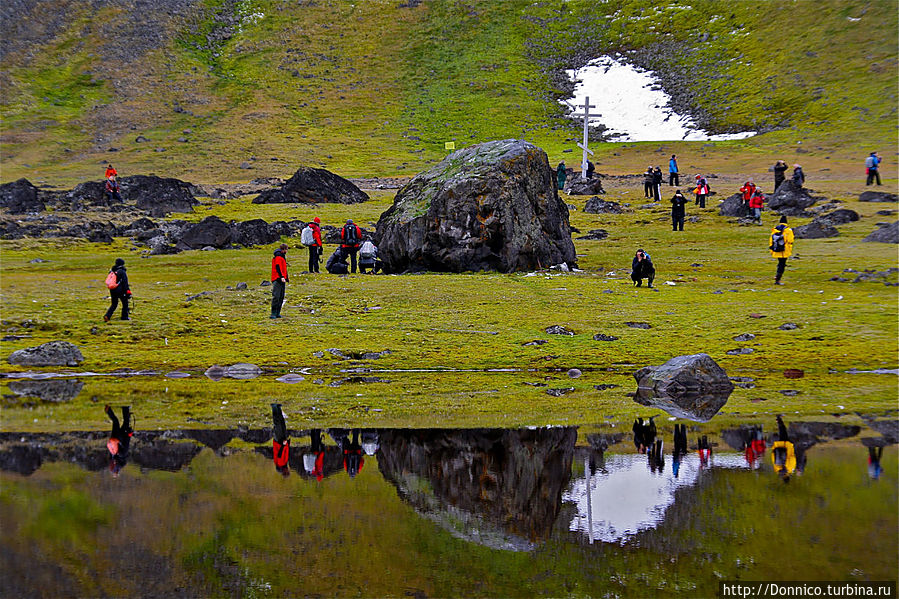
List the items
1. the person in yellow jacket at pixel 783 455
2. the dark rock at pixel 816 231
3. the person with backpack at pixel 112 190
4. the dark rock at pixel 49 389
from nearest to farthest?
the person in yellow jacket at pixel 783 455 → the dark rock at pixel 49 389 → the dark rock at pixel 816 231 → the person with backpack at pixel 112 190

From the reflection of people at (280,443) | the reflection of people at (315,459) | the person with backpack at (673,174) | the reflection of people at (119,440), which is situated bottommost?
the reflection of people at (315,459)

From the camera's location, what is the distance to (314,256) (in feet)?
131

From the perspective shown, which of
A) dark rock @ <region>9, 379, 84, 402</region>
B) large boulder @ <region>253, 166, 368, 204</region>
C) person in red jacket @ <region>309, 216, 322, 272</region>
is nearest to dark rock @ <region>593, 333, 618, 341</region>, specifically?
dark rock @ <region>9, 379, 84, 402</region>

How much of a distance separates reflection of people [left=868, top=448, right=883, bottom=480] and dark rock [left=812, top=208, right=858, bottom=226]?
1578 inches

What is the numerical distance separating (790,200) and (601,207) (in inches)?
525

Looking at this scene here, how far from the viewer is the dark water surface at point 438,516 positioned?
9914 millimetres

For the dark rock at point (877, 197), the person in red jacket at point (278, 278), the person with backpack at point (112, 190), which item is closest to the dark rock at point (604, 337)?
the person in red jacket at point (278, 278)

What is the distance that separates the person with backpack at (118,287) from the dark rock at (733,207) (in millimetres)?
41864

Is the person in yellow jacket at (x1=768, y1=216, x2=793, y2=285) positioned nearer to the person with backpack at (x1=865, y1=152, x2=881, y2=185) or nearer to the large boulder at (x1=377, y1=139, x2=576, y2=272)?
the large boulder at (x1=377, y1=139, x2=576, y2=272)

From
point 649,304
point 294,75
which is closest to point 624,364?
point 649,304

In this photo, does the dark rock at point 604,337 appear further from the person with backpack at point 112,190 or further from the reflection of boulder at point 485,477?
the person with backpack at point 112,190

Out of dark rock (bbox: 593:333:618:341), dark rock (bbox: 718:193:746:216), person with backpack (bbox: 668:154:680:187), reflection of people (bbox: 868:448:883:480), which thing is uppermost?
person with backpack (bbox: 668:154:680:187)

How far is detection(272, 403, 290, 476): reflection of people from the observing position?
14.3 meters

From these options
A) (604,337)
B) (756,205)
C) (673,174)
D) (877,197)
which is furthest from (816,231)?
(604,337)
